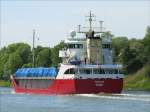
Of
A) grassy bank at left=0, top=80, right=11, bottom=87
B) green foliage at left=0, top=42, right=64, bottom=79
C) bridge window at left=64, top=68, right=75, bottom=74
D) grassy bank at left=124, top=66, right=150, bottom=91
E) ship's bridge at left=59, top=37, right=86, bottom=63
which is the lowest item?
grassy bank at left=0, top=80, right=11, bottom=87

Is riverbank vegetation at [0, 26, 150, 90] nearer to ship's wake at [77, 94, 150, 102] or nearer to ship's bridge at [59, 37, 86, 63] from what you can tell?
ship's bridge at [59, 37, 86, 63]

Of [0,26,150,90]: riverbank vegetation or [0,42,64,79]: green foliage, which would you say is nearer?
[0,26,150,90]: riverbank vegetation

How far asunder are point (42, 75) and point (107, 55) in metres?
11.5

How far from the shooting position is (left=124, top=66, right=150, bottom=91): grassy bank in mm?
131250

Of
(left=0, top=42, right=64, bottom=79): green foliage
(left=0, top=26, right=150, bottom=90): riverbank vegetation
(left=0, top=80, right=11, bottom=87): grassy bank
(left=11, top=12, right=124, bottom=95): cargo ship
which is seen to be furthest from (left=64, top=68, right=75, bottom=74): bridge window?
(left=0, top=80, right=11, bottom=87): grassy bank

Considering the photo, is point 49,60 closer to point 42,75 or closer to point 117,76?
point 42,75

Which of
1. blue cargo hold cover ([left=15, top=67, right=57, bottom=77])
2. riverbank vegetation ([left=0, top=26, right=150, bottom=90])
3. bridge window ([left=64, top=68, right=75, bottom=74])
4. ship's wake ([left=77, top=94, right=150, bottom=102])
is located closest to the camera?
ship's wake ([left=77, top=94, right=150, bottom=102])

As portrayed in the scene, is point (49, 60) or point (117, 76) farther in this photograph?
point (49, 60)

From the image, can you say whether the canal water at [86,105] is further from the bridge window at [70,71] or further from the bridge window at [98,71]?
the bridge window at [70,71]

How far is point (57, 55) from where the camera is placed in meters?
160

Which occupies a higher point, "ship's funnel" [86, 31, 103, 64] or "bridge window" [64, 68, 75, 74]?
"ship's funnel" [86, 31, 103, 64]

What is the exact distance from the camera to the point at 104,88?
8806cm

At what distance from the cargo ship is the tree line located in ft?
108

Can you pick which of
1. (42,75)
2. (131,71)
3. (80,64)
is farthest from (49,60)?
(80,64)
